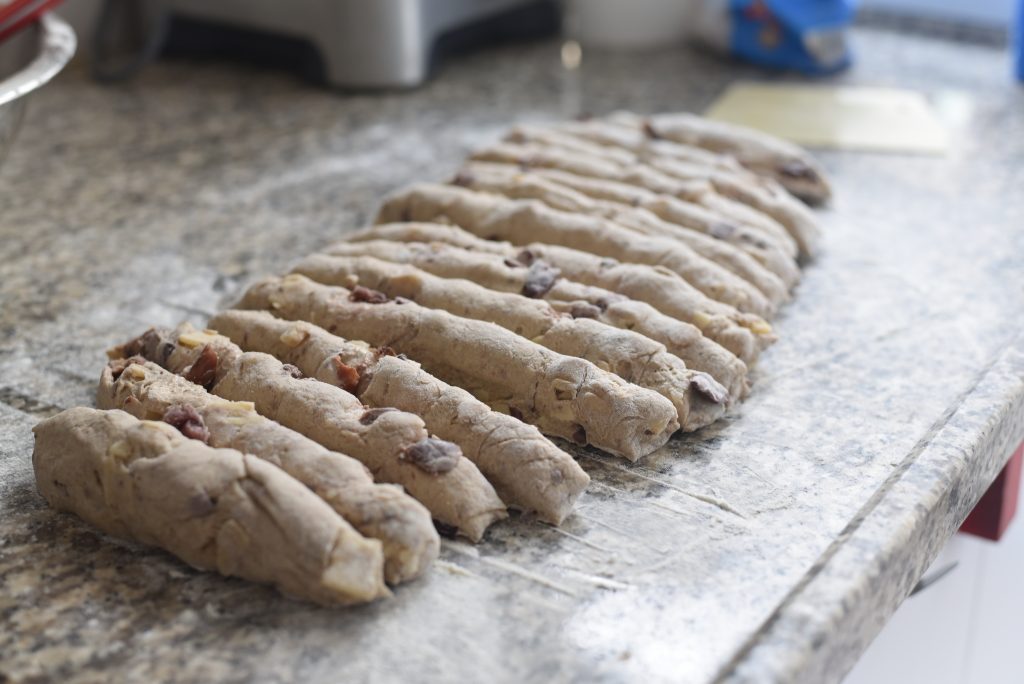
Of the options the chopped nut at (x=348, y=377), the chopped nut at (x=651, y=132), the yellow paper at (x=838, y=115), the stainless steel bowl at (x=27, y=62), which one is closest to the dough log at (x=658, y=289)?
the chopped nut at (x=348, y=377)

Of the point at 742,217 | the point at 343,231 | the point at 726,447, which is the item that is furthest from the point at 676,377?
the point at 343,231

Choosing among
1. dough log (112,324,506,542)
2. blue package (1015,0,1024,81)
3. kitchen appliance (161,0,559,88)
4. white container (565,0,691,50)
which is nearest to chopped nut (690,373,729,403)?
dough log (112,324,506,542)

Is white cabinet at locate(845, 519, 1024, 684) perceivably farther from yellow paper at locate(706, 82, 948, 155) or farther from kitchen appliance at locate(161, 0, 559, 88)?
kitchen appliance at locate(161, 0, 559, 88)

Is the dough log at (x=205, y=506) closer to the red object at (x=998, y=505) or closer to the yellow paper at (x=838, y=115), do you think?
the red object at (x=998, y=505)

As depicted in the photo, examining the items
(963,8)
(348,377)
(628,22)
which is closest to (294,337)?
(348,377)

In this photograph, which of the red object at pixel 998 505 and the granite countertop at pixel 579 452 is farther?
the red object at pixel 998 505

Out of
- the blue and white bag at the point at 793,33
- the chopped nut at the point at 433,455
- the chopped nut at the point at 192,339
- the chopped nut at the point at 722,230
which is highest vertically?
the blue and white bag at the point at 793,33
